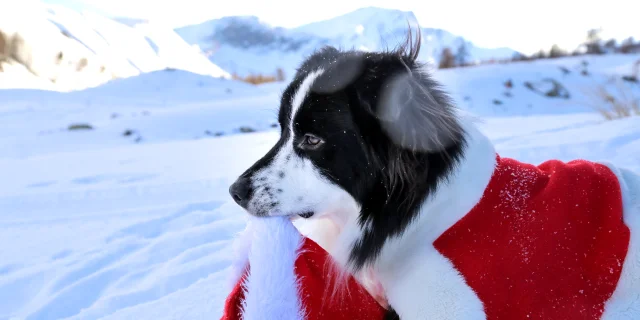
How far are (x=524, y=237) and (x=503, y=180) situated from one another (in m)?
0.19

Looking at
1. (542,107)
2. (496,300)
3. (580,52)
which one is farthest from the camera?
(580,52)

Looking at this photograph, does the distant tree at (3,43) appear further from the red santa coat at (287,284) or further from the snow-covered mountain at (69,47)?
the red santa coat at (287,284)

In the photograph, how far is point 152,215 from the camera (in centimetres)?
284

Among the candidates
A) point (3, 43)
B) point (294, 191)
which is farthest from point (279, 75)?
point (294, 191)

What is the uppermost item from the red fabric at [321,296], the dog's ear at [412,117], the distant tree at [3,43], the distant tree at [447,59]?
the dog's ear at [412,117]

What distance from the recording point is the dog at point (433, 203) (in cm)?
114

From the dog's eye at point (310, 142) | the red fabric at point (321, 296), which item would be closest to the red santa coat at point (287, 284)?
the red fabric at point (321, 296)

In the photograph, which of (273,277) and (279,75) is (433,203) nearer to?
(273,277)

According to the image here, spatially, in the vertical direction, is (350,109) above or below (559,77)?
above

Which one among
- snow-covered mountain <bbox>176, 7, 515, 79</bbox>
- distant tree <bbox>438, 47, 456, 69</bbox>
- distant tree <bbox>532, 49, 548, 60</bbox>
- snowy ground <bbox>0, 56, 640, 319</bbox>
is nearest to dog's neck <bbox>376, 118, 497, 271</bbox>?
snowy ground <bbox>0, 56, 640, 319</bbox>

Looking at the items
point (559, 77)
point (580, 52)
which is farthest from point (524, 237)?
point (580, 52)

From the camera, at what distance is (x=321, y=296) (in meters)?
1.33

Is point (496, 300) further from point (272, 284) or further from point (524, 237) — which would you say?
point (272, 284)

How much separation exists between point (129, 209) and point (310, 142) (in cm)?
200
